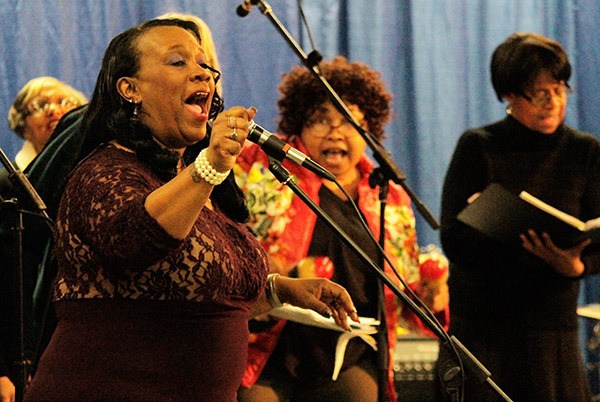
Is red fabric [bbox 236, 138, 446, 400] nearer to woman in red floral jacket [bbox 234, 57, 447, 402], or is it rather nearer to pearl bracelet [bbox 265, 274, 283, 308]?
woman in red floral jacket [bbox 234, 57, 447, 402]

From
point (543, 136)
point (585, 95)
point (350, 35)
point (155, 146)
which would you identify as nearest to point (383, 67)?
point (350, 35)

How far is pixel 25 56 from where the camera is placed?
378cm

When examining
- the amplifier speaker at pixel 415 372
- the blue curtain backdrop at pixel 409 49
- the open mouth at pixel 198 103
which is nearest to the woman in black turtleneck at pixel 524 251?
the amplifier speaker at pixel 415 372

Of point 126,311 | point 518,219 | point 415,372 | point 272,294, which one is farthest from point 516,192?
point 126,311

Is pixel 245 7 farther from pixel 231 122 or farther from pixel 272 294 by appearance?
pixel 231 122

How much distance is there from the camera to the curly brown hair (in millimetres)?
3188

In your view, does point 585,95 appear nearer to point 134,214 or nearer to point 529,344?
point 529,344

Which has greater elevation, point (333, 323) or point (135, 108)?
point (135, 108)

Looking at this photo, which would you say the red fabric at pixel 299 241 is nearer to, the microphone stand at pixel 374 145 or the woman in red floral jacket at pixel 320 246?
the woman in red floral jacket at pixel 320 246

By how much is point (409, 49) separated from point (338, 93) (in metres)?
1.06

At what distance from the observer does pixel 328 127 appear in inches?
123

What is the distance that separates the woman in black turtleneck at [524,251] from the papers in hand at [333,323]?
0.32 m

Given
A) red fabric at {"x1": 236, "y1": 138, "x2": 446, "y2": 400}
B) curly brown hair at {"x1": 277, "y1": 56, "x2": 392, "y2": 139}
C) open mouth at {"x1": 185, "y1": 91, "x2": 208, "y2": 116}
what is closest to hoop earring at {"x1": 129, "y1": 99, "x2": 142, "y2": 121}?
open mouth at {"x1": 185, "y1": 91, "x2": 208, "y2": 116}

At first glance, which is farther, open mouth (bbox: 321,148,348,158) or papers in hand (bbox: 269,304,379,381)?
open mouth (bbox: 321,148,348,158)
